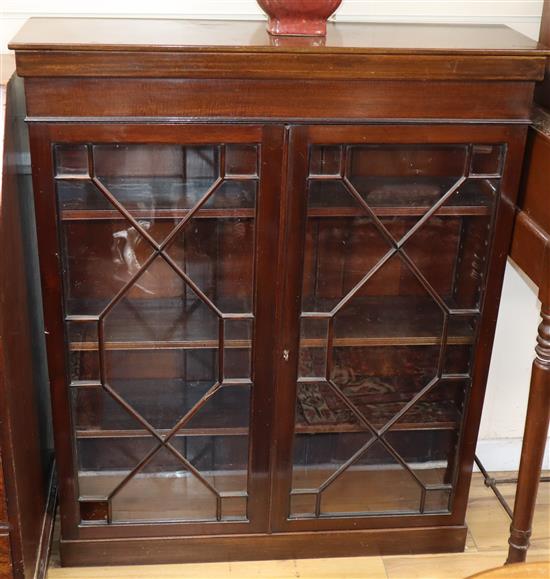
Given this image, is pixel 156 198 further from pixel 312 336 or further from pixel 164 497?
pixel 164 497

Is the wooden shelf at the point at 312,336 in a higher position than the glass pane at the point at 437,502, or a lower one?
higher

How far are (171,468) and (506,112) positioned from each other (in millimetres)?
933

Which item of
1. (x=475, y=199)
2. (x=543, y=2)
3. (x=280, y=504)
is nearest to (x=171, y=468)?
(x=280, y=504)

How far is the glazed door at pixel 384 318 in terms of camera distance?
1503 millimetres

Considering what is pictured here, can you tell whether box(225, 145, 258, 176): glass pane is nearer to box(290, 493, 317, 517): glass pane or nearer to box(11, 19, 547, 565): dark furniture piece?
box(11, 19, 547, 565): dark furniture piece

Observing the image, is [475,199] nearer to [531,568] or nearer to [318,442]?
[318,442]

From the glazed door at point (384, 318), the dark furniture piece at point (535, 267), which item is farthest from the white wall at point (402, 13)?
the glazed door at point (384, 318)

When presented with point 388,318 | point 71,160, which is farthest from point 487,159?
point 71,160

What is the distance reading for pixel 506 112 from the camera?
147 cm

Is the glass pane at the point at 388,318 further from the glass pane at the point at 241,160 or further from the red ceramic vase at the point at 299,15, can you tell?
the red ceramic vase at the point at 299,15

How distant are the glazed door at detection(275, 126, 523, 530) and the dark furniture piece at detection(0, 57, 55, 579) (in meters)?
0.48

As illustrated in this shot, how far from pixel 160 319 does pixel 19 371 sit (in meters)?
0.27

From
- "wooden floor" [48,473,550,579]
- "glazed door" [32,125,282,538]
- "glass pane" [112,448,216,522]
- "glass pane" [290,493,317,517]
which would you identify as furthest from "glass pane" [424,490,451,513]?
"glass pane" [112,448,216,522]

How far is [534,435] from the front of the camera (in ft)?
5.19
